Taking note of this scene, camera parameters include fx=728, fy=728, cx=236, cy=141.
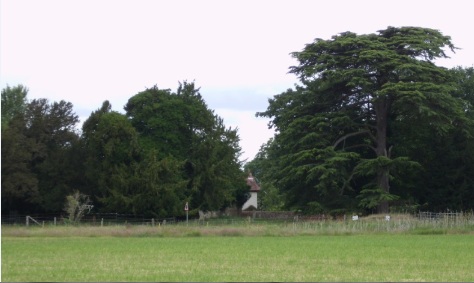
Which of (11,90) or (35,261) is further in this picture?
(11,90)

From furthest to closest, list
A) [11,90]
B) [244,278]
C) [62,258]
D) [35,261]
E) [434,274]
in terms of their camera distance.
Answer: [11,90], [62,258], [35,261], [434,274], [244,278]

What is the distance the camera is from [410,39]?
58031 mm

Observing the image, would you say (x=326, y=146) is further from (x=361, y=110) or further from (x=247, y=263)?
(x=247, y=263)

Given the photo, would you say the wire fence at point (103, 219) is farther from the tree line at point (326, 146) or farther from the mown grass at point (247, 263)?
the mown grass at point (247, 263)

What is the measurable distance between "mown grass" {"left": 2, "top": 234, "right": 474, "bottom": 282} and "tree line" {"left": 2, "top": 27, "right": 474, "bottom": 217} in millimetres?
20943

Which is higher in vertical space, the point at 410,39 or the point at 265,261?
the point at 410,39

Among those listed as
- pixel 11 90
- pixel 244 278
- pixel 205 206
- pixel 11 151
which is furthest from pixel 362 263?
pixel 11 90

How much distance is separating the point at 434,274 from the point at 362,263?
158 inches

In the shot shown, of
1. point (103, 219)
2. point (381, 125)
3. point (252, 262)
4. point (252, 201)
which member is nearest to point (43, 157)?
point (103, 219)

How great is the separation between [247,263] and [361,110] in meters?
38.1

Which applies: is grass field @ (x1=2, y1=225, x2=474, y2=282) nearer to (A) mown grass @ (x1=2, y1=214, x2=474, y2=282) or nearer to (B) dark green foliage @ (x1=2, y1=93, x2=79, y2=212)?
(A) mown grass @ (x1=2, y1=214, x2=474, y2=282)

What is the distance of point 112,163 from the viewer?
204ft

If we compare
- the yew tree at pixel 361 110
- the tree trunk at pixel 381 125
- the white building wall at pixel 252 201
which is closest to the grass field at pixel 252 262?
the yew tree at pixel 361 110

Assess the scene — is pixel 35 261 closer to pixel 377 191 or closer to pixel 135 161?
pixel 377 191
